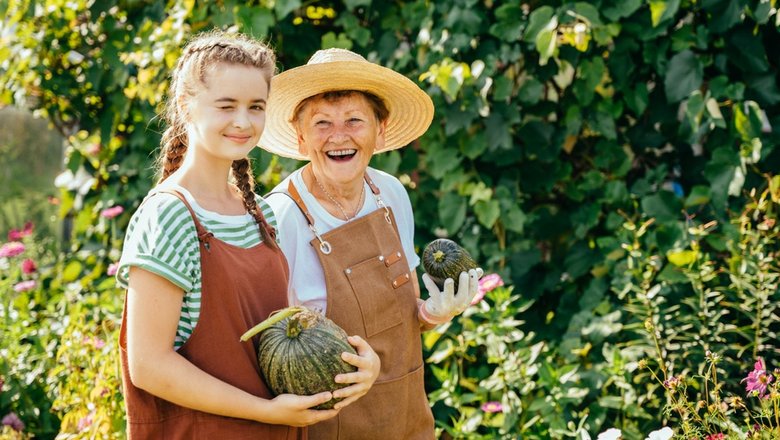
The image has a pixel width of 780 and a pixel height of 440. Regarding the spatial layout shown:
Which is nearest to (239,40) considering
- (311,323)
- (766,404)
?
(311,323)

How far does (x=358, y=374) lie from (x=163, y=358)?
391 millimetres

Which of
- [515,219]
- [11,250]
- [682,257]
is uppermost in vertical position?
[11,250]

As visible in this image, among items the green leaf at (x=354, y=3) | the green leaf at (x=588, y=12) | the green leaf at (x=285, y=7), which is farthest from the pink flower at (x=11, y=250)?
the green leaf at (x=588, y=12)

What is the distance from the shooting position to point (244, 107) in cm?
179

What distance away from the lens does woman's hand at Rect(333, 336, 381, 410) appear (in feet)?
5.74

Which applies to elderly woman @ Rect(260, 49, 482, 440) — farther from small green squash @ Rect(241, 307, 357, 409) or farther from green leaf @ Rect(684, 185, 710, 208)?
green leaf @ Rect(684, 185, 710, 208)

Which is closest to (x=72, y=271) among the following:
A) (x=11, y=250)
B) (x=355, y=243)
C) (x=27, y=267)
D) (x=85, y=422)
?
(x=27, y=267)

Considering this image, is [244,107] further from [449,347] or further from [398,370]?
[449,347]

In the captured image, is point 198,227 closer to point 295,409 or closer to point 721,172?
point 295,409

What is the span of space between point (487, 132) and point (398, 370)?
1.64 metres

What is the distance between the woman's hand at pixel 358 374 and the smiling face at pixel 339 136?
56 cm

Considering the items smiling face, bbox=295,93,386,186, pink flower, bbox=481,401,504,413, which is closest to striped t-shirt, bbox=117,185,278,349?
smiling face, bbox=295,93,386,186

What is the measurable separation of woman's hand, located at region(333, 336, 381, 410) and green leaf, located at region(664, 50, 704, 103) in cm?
208

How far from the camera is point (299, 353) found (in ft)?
5.57
